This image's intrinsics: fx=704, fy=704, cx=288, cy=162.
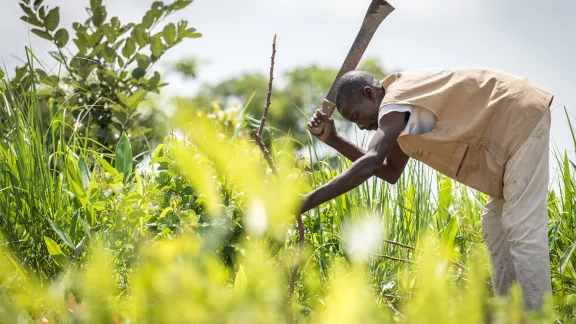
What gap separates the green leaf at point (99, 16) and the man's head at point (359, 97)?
74.9 inches

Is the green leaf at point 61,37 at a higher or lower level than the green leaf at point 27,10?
lower

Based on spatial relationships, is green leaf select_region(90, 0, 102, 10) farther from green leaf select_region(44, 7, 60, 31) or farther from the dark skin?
the dark skin

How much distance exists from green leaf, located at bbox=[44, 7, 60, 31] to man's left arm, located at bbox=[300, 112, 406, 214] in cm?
234

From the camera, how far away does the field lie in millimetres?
782

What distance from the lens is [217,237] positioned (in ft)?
2.80

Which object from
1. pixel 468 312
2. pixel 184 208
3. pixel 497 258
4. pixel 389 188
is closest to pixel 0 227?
pixel 184 208

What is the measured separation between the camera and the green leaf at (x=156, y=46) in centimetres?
413

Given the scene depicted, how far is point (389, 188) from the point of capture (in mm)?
3475

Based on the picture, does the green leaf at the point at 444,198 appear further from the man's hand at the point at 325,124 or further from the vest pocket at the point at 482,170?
the man's hand at the point at 325,124

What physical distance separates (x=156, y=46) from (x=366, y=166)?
2.12m

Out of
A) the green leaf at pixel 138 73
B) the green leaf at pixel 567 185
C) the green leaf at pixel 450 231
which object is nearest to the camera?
the green leaf at pixel 450 231

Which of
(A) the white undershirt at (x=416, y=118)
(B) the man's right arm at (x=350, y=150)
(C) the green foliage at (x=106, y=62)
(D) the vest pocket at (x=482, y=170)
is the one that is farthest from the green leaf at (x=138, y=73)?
(D) the vest pocket at (x=482, y=170)

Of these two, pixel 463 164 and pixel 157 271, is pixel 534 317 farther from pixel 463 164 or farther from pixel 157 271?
pixel 463 164

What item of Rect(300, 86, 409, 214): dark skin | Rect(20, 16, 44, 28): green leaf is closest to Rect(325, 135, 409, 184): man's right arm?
Rect(300, 86, 409, 214): dark skin
